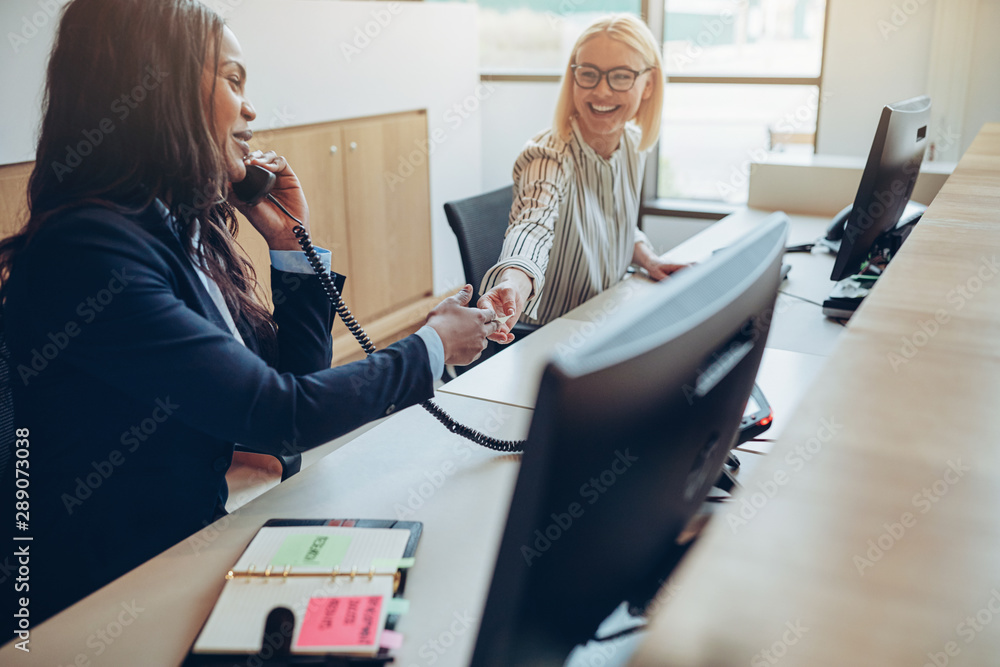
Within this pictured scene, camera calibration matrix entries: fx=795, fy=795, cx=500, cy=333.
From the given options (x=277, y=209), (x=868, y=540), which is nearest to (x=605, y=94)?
(x=277, y=209)

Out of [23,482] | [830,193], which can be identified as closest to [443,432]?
[23,482]

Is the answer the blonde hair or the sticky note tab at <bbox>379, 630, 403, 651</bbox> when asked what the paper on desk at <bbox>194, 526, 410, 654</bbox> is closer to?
the sticky note tab at <bbox>379, 630, 403, 651</bbox>

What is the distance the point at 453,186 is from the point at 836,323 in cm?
→ 265

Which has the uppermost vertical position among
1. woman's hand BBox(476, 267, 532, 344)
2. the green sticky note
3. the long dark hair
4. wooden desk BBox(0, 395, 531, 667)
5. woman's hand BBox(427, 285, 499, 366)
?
the long dark hair

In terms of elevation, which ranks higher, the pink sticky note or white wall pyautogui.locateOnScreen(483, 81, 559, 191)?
white wall pyautogui.locateOnScreen(483, 81, 559, 191)

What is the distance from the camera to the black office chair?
2102 mm

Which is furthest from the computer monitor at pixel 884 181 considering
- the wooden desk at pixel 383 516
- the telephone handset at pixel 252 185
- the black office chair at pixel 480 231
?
the telephone handset at pixel 252 185

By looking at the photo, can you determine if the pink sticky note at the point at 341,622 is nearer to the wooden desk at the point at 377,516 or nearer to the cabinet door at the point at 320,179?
the wooden desk at the point at 377,516

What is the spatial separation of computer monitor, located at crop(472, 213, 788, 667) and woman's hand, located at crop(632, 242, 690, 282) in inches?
62.6

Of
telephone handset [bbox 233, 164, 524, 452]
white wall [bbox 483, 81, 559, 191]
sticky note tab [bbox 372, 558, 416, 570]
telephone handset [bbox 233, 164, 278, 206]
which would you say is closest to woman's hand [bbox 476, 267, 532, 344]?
telephone handset [bbox 233, 164, 524, 452]

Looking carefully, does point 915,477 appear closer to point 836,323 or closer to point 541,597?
point 541,597

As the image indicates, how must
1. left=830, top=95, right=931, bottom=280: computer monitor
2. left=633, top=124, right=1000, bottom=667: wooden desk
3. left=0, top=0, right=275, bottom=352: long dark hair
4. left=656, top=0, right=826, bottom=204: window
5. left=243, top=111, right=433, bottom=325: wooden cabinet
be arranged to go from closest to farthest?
1. left=633, top=124, right=1000, bottom=667: wooden desk
2. left=0, top=0, right=275, bottom=352: long dark hair
3. left=830, top=95, right=931, bottom=280: computer monitor
4. left=243, top=111, right=433, bottom=325: wooden cabinet
5. left=656, top=0, right=826, bottom=204: window

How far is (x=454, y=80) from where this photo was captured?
4.10 m

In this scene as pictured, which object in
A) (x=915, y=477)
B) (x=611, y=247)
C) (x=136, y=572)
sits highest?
(x=915, y=477)
